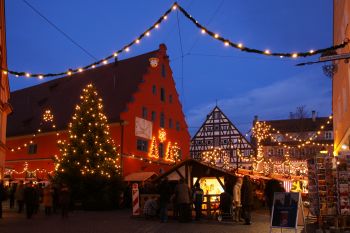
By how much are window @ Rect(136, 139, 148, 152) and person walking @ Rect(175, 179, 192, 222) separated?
896 inches

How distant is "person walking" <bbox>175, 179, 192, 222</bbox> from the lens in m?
18.8

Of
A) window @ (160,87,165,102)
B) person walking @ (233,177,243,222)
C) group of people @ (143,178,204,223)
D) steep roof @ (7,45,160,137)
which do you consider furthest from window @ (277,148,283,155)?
group of people @ (143,178,204,223)

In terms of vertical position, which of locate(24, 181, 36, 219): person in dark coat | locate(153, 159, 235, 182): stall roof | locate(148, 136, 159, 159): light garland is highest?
locate(148, 136, 159, 159): light garland

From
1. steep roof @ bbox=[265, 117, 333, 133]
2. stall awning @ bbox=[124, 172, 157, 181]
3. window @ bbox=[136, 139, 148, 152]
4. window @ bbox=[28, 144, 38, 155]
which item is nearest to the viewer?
stall awning @ bbox=[124, 172, 157, 181]

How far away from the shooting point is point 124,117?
4000cm

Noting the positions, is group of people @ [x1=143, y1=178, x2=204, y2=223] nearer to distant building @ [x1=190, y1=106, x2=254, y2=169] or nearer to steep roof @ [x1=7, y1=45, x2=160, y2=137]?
steep roof @ [x1=7, y1=45, x2=160, y2=137]

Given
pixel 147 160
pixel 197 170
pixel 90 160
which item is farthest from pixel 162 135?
pixel 197 170

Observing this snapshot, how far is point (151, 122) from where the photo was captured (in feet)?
146

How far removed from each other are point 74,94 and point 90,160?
18.8 m

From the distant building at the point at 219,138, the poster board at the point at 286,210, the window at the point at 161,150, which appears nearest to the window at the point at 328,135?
the distant building at the point at 219,138

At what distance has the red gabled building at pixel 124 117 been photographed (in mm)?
41000

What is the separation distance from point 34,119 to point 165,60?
14499 mm

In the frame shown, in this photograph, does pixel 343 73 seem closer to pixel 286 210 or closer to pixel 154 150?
pixel 286 210

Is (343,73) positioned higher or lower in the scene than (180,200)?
higher
